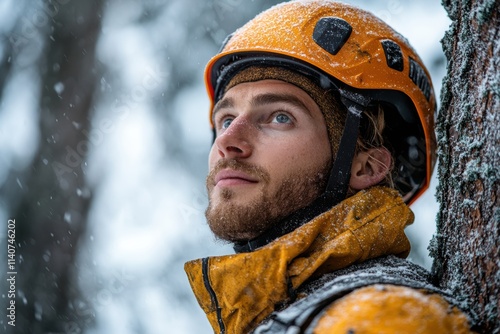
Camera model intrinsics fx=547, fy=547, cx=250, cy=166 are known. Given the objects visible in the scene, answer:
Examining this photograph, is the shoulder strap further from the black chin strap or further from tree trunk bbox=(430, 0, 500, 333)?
the black chin strap

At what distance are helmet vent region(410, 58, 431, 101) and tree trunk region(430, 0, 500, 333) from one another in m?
0.94

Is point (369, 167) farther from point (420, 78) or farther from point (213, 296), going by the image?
point (213, 296)

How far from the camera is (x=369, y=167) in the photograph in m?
2.84

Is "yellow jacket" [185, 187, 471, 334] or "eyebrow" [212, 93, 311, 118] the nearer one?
"yellow jacket" [185, 187, 471, 334]

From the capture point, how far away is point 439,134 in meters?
2.04

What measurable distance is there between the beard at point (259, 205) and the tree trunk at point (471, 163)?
0.71 m

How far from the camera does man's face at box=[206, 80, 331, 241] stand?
2.52 meters

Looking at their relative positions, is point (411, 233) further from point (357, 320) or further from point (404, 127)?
point (357, 320)

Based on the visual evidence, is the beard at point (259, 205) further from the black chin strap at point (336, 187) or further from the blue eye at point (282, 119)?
the blue eye at point (282, 119)

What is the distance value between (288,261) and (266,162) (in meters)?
0.67

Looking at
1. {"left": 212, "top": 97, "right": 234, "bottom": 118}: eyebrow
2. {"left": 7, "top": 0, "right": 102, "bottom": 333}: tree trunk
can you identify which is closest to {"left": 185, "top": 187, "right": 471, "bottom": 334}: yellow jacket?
{"left": 212, "top": 97, "right": 234, "bottom": 118}: eyebrow

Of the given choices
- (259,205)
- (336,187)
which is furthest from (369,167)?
(259,205)

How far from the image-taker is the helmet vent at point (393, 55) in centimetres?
284

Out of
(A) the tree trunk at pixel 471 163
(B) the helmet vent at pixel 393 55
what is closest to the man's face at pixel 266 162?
(B) the helmet vent at pixel 393 55
